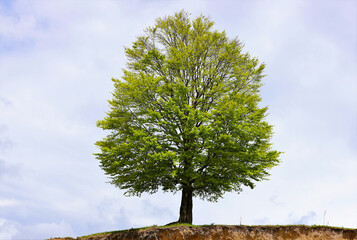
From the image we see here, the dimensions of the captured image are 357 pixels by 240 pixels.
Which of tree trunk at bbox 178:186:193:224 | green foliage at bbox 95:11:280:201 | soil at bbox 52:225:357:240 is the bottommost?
soil at bbox 52:225:357:240

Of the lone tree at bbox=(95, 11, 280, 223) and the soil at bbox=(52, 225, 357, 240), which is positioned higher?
the lone tree at bbox=(95, 11, 280, 223)

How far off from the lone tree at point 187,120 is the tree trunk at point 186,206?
7 cm

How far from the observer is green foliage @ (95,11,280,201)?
73.1 feet

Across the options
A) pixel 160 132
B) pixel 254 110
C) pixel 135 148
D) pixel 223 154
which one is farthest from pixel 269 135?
pixel 135 148

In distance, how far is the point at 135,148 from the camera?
23000mm

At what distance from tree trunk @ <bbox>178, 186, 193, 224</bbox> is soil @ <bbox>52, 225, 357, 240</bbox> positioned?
14.6ft

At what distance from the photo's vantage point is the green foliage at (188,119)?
2228cm

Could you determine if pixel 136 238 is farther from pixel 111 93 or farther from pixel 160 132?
pixel 111 93

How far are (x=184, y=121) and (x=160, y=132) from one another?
2178 millimetres

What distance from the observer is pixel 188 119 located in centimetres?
2198

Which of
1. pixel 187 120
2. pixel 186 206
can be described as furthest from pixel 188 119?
pixel 186 206

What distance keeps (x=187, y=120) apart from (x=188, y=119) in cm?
62

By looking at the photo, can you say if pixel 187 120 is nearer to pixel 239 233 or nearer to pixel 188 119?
pixel 188 119

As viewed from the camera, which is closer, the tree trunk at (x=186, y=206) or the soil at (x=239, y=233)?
the soil at (x=239, y=233)
